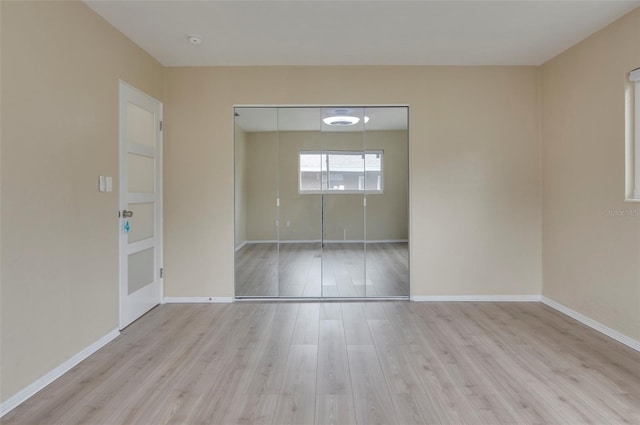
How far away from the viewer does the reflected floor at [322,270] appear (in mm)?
3932

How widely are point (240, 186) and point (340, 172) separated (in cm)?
118

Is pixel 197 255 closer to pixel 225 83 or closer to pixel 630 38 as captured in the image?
pixel 225 83

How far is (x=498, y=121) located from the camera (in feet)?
12.5

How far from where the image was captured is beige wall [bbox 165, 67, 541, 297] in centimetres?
380

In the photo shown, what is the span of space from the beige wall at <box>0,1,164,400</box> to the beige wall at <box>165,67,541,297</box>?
0.92 metres

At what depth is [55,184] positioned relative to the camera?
2.24m

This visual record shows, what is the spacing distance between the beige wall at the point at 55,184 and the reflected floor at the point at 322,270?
145 cm

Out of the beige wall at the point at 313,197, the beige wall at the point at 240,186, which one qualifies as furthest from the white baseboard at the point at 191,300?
the beige wall at the point at 313,197

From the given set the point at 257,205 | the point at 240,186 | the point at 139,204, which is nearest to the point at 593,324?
the point at 257,205

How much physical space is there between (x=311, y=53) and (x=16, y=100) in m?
2.45

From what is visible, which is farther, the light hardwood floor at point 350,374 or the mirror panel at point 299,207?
the mirror panel at point 299,207

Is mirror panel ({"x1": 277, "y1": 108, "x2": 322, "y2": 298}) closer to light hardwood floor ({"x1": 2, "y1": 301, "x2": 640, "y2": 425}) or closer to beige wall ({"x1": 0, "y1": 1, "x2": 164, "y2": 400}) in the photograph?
light hardwood floor ({"x1": 2, "y1": 301, "x2": 640, "y2": 425})

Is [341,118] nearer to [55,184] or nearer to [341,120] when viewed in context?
[341,120]

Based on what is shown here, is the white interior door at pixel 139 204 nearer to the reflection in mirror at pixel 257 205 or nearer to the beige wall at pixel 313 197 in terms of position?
the reflection in mirror at pixel 257 205
